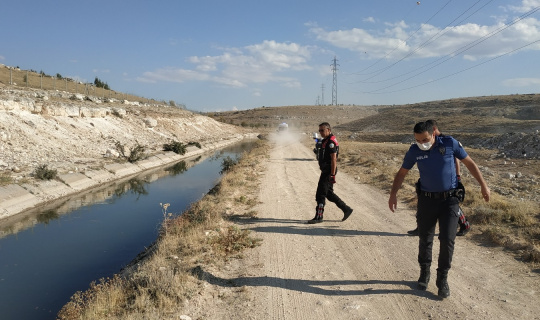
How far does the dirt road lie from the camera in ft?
14.3

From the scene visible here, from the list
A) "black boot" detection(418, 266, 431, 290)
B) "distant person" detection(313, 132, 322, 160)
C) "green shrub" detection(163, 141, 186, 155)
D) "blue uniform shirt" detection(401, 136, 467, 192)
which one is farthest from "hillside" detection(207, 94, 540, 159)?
"green shrub" detection(163, 141, 186, 155)

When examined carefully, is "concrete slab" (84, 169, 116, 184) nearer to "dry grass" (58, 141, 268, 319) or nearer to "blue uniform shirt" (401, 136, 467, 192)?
"dry grass" (58, 141, 268, 319)

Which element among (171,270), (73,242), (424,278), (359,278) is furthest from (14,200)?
(424,278)

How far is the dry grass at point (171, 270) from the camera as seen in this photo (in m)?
4.45

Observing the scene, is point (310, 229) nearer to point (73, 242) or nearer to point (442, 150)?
point (442, 150)

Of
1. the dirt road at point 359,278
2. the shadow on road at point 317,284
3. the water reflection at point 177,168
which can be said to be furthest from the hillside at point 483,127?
the water reflection at point 177,168

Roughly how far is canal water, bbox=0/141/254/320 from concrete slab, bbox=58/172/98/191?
50 centimetres

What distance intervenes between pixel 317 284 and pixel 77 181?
15096mm

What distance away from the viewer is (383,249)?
21.2ft

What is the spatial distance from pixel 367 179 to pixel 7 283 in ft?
39.0

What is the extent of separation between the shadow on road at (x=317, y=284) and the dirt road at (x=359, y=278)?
0.01m

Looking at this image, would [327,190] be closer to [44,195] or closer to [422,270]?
[422,270]

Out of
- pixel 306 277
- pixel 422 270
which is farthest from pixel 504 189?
pixel 306 277

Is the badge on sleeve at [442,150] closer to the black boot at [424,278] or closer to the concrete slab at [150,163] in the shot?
the black boot at [424,278]
